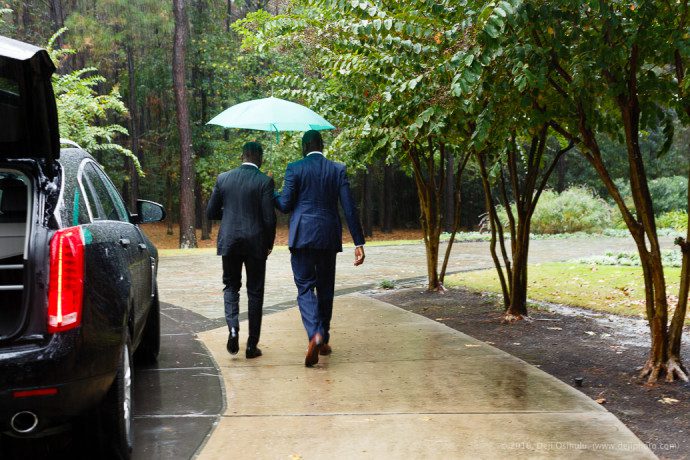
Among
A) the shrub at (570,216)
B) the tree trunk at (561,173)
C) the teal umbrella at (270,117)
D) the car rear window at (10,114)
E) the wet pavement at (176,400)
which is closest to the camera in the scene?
the car rear window at (10,114)

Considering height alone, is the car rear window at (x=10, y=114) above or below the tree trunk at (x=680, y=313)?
above

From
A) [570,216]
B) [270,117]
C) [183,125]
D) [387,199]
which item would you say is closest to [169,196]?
[387,199]

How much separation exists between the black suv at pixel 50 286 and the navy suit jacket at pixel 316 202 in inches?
95.8

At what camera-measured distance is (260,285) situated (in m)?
6.71

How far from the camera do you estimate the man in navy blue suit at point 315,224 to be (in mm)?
6531

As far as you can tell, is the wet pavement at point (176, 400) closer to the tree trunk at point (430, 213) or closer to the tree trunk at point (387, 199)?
the tree trunk at point (430, 213)

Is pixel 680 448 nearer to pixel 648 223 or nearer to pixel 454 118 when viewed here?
pixel 648 223

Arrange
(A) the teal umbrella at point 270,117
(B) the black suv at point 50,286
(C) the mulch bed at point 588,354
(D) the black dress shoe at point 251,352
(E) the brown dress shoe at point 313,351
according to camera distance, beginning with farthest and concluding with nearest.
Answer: (A) the teal umbrella at point 270,117
(D) the black dress shoe at point 251,352
(E) the brown dress shoe at point 313,351
(C) the mulch bed at point 588,354
(B) the black suv at point 50,286

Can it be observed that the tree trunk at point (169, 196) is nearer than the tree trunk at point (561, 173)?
No

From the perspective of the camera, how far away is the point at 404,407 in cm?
511

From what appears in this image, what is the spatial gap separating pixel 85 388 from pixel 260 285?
11.0ft

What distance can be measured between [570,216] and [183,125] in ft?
48.7

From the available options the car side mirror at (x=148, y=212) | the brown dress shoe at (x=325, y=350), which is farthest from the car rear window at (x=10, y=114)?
the brown dress shoe at (x=325, y=350)

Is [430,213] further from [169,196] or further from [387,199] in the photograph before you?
[169,196]
